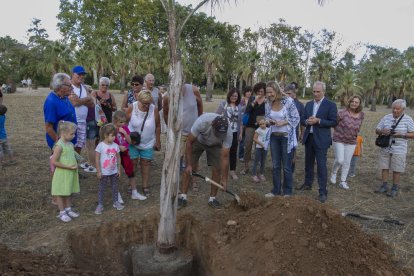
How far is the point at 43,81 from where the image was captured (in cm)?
4822

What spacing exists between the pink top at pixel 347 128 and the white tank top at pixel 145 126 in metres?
3.04

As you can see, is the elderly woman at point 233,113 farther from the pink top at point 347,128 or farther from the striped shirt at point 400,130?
the striped shirt at point 400,130

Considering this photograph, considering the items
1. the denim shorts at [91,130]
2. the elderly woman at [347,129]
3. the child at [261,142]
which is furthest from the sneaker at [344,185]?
the denim shorts at [91,130]

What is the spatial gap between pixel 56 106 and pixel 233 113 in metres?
2.78

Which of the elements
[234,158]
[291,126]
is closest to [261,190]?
[234,158]

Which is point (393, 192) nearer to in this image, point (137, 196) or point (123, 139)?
point (137, 196)

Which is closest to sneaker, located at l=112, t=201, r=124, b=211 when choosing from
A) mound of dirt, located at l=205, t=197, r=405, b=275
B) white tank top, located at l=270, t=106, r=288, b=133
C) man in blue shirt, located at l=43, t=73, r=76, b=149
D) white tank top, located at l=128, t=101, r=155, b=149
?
white tank top, located at l=128, t=101, r=155, b=149

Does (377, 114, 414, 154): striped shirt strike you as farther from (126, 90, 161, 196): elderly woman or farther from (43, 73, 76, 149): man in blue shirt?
(43, 73, 76, 149): man in blue shirt

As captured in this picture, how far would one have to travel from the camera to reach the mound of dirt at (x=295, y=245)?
3.16 meters

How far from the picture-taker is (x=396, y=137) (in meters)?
5.64

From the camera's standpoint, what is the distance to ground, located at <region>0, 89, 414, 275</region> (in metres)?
3.21

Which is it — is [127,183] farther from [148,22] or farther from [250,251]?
[148,22]

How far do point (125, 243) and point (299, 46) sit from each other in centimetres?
4740

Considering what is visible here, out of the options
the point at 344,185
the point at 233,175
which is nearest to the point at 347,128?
the point at 344,185
